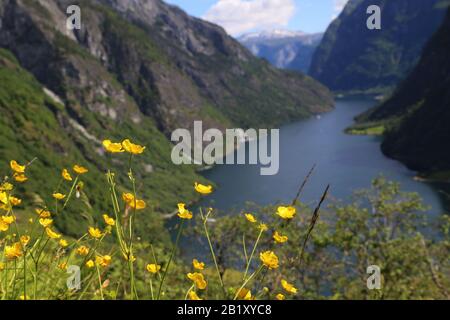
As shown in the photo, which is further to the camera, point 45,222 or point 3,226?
point 45,222

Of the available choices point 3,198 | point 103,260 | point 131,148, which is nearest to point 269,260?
point 131,148

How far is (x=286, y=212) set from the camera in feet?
11.5

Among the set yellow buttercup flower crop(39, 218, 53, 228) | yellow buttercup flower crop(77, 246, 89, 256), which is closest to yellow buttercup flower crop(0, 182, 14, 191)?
yellow buttercup flower crop(39, 218, 53, 228)

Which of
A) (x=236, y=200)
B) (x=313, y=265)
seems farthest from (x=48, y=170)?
(x=313, y=265)

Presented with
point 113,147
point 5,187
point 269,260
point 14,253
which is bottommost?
point 14,253

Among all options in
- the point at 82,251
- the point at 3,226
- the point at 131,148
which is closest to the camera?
the point at 3,226

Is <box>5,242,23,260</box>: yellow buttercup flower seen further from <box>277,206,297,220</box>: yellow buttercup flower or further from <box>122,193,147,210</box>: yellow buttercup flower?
<box>277,206,297,220</box>: yellow buttercup flower

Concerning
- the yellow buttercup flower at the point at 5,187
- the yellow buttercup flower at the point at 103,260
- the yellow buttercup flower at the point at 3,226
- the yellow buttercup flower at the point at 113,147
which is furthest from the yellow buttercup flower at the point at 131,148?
the yellow buttercup flower at the point at 5,187

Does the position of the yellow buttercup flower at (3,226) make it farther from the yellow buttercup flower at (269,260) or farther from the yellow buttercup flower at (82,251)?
the yellow buttercup flower at (269,260)

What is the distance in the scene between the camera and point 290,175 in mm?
179125

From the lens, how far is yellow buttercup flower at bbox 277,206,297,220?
3387 millimetres

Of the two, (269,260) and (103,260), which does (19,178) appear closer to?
(103,260)

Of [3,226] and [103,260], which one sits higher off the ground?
[3,226]
